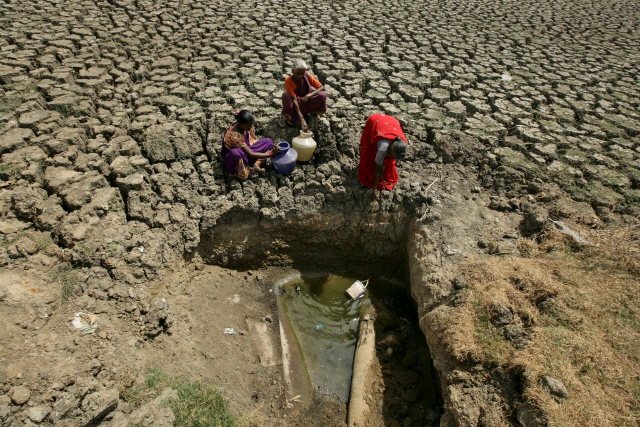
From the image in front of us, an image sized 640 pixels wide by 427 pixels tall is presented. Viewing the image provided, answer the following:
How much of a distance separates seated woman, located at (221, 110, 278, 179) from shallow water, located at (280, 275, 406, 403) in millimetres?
1393

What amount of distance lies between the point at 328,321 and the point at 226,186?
70.0 inches

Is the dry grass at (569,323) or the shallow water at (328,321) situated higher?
the dry grass at (569,323)

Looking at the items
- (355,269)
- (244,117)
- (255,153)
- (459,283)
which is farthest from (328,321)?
(244,117)

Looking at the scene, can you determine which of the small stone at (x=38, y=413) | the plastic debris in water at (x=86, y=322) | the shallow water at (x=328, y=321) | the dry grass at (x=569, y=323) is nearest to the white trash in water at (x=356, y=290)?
the shallow water at (x=328, y=321)

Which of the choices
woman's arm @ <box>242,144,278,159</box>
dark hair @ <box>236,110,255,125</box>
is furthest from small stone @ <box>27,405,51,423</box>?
dark hair @ <box>236,110,255,125</box>

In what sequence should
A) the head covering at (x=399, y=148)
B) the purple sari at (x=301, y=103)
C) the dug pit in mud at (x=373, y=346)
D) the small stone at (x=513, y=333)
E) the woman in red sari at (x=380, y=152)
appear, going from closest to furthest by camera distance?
1. the small stone at (x=513, y=333)
2. the dug pit in mud at (x=373, y=346)
3. the head covering at (x=399, y=148)
4. the woman in red sari at (x=380, y=152)
5. the purple sari at (x=301, y=103)

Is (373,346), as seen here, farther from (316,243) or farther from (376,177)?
(376,177)

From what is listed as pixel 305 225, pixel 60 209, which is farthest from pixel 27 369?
pixel 305 225

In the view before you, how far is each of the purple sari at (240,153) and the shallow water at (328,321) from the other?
1452mm

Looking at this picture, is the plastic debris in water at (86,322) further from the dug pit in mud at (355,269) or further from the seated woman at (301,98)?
the seated woman at (301,98)

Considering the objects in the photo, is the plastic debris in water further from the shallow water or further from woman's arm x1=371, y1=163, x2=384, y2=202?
woman's arm x1=371, y1=163, x2=384, y2=202

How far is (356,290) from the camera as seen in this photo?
14.0 feet

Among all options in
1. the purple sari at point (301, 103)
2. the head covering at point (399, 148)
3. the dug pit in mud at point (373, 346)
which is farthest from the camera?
the purple sari at point (301, 103)

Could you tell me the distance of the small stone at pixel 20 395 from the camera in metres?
2.29
